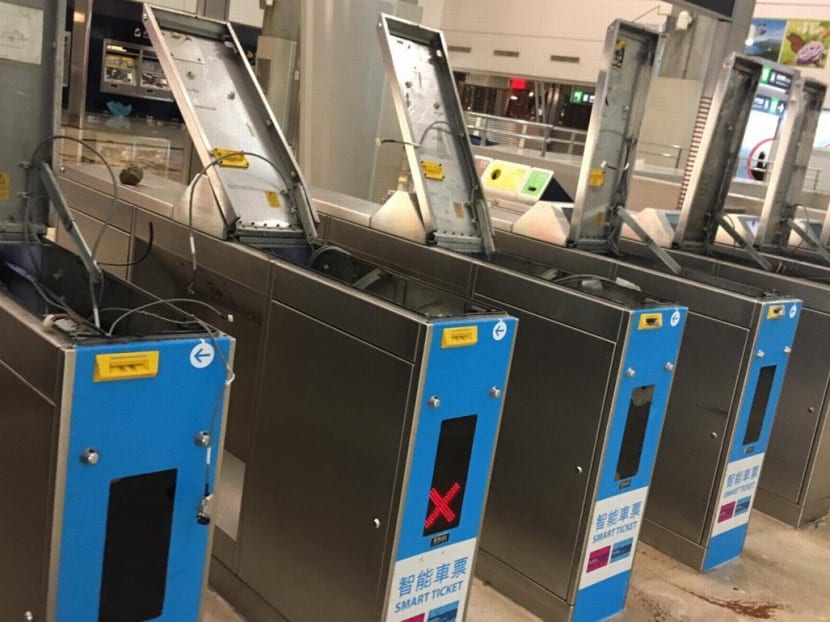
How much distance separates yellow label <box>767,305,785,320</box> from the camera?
3047mm

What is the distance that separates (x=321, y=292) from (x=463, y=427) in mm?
524

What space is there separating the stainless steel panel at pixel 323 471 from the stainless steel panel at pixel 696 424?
5.24 feet

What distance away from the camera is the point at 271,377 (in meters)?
2.44

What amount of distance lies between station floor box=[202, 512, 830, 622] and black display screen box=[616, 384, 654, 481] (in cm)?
57

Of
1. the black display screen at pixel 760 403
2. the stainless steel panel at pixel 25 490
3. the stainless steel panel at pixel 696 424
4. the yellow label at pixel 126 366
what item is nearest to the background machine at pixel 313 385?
the yellow label at pixel 126 366

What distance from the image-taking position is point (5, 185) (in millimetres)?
2252

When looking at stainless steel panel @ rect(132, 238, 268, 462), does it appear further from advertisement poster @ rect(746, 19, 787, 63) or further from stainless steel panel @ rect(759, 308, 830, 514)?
advertisement poster @ rect(746, 19, 787, 63)

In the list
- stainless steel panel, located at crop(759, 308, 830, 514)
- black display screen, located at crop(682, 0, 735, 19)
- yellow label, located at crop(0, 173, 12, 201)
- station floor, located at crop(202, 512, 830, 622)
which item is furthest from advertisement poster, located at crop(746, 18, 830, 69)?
yellow label, located at crop(0, 173, 12, 201)

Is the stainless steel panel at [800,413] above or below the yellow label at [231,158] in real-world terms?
below

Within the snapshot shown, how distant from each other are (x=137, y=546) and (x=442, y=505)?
830 millimetres

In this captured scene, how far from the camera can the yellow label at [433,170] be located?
3.16 meters

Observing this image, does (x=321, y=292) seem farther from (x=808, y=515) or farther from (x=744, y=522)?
(x=808, y=515)

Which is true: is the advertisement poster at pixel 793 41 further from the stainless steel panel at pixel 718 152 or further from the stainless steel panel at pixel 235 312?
the stainless steel panel at pixel 235 312

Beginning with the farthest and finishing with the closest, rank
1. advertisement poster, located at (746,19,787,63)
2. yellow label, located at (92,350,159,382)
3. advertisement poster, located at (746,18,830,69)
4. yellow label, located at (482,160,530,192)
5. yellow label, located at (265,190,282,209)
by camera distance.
A: advertisement poster, located at (746,19,787,63) < advertisement poster, located at (746,18,830,69) < yellow label, located at (482,160,530,192) < yellow label, located at (265,190,282,209) < yellow label, located at (92,350,159,382)
